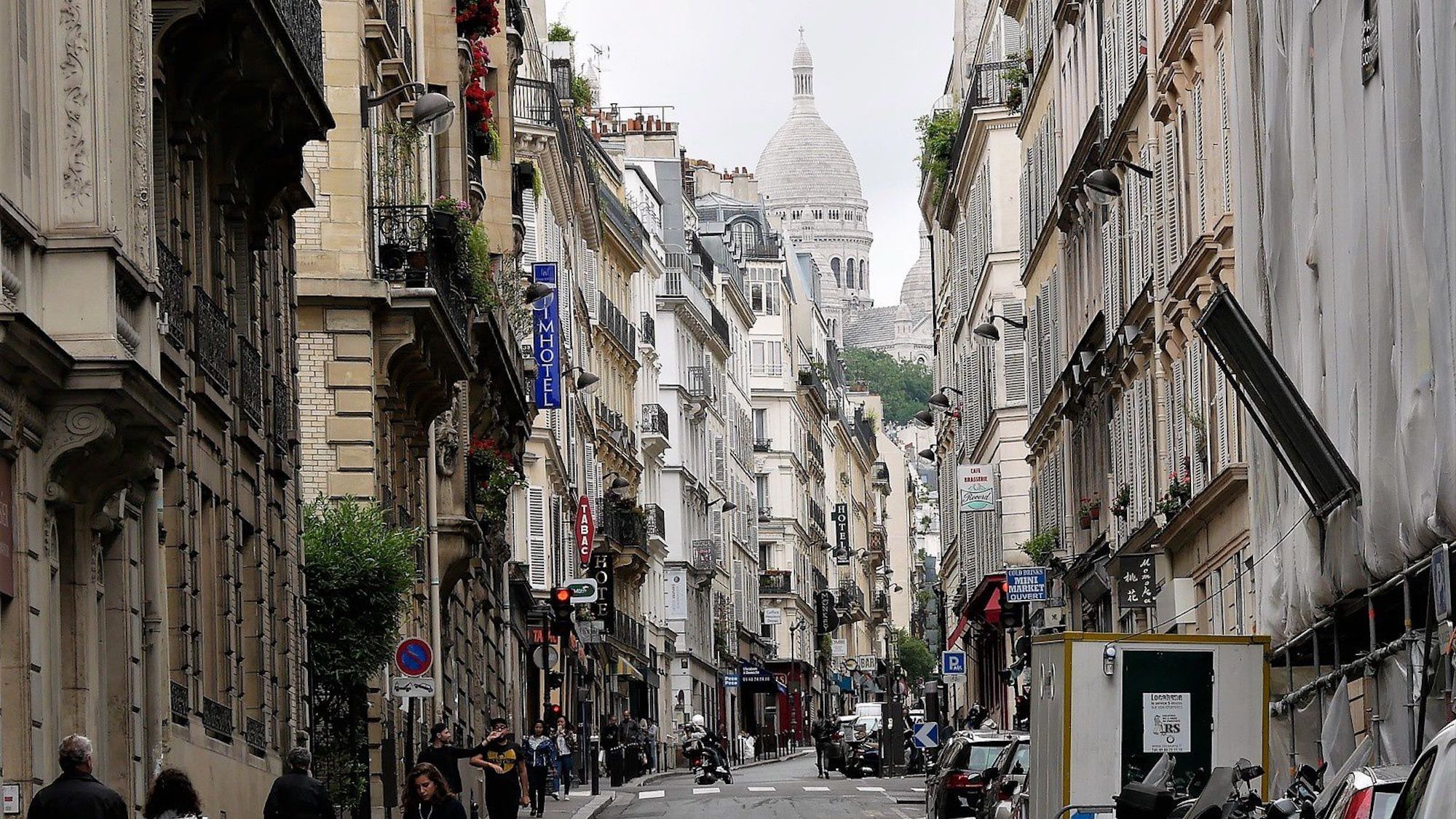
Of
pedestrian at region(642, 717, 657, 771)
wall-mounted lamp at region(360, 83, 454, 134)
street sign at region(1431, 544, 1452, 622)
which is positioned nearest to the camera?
street sign at region(1431, 544, 1452, 622)

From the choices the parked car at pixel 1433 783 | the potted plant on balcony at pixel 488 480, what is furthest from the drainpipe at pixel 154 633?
the potted plant on balcony at pixel 488 480

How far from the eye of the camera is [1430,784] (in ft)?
28.1

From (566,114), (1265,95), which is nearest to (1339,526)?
(1265,95)

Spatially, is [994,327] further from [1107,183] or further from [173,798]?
[173,798]

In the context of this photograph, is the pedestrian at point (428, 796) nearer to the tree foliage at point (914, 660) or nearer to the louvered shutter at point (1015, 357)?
the louvered shutter at point (1015, 357)

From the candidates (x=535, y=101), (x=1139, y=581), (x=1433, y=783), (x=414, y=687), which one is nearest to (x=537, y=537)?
(x=535, y=101)

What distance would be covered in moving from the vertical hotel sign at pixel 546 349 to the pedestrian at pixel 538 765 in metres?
10.1

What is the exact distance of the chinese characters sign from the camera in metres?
34.7

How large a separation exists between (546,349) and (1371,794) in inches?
1727

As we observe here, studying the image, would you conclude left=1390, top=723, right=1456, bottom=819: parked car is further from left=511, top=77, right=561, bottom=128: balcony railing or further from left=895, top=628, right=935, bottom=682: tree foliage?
left=895, top=628, right=935, bottom=682: tree foliage

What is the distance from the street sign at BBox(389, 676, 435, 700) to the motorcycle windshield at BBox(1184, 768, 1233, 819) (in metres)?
14.2

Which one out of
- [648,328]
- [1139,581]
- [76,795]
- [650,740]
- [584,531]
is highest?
[648,328]

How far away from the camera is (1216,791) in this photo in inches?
556

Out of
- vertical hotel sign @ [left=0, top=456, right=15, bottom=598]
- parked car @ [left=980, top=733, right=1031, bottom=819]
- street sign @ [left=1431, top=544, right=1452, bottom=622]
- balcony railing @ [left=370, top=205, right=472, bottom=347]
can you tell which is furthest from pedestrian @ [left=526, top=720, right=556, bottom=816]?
street sign @ [left=1431, top=544, right=1452, bottom=622]
